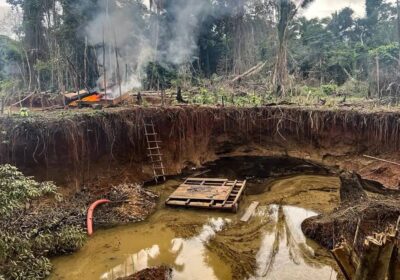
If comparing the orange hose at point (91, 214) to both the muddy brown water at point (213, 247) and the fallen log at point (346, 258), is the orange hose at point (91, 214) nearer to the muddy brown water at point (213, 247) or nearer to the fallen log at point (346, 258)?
the muddy brown water at point (213, 247)

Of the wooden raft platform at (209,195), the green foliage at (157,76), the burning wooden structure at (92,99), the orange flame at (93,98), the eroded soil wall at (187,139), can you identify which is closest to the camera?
the wooden raft platform at (209,195)

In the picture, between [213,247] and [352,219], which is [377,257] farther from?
[213,247]

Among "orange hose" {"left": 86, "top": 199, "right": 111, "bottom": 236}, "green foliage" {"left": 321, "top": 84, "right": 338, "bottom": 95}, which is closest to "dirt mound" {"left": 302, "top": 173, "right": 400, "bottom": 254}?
"orange hose" {"left": 86, "top": 199, "right": 111, "bottom": 236}

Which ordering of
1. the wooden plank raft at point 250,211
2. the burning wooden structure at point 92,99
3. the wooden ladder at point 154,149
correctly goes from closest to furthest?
the wooden plank raft at point 250,211
the wooden ladder at point 154,149
the burning wooden structure at point 92,99

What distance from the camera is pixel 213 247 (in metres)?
6.96

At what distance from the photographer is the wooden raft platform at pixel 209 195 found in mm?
8898

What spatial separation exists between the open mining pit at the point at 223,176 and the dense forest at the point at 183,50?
120 inches

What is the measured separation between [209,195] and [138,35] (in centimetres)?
1339

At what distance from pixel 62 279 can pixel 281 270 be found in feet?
12.7

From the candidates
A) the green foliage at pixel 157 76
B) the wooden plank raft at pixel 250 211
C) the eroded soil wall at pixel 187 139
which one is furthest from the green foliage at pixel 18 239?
the green foliage at pixel 157 76

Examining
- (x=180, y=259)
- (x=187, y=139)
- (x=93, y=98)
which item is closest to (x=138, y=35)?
(x=93, y=98)

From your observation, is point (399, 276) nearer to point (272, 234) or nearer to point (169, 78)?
point (272, 234)

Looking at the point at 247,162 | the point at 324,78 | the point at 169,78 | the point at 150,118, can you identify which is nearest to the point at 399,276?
the point at 150,118

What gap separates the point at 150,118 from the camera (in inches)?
456
